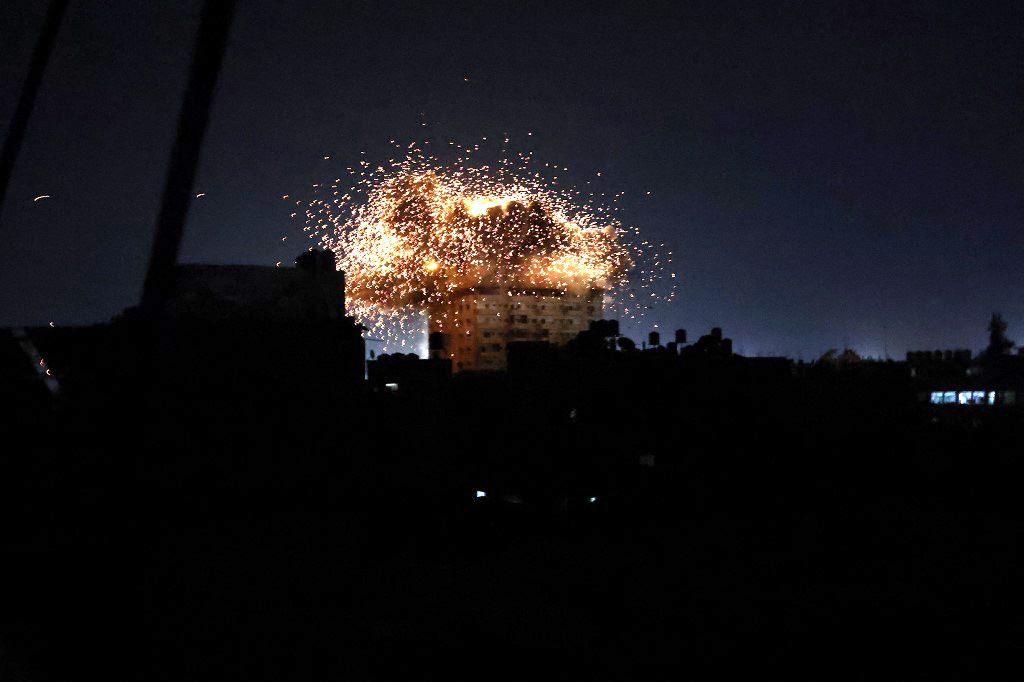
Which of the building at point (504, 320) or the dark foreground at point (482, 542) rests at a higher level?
the building at point (504, 320)

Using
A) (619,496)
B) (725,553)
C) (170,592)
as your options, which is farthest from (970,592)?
(170,592)

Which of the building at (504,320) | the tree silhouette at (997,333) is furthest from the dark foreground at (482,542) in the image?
the tree silhouette at (997,333)

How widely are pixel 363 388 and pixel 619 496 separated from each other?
856 cm

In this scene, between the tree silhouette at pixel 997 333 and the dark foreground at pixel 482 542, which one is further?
the tree silhouette at pixel 997 333

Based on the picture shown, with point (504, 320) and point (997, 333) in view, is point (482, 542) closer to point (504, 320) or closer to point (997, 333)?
point (504, 320)

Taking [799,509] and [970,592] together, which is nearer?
[970,592]

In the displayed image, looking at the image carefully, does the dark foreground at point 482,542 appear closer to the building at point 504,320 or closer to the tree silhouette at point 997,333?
the building at point 504,320

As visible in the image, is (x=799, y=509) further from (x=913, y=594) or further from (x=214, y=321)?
(x=214, y=321)

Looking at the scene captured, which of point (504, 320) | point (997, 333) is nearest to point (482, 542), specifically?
point (504, 320)

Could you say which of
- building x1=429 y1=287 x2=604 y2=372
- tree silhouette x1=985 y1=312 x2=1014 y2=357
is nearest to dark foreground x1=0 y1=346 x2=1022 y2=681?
building x1=429 y1=287 x2=604 y2=372

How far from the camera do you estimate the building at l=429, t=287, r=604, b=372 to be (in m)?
43.8

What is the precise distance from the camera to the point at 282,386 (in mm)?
14484

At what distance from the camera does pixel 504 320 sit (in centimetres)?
4447

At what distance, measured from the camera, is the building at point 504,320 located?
4384cm
